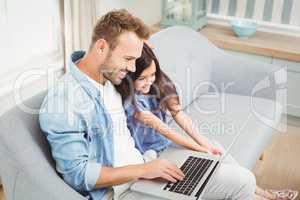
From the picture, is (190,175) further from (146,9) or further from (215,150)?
(146,9)

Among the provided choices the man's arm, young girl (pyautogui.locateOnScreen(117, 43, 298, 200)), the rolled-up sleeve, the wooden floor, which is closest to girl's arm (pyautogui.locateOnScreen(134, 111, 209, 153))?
young girl (pyautogui.locateOnScreen(117, 43, 298, 200))

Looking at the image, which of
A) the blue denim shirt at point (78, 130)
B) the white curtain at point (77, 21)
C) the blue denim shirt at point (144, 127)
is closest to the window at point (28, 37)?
the white curtain at point (77, 21)

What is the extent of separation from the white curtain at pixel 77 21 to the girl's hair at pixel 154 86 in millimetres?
886

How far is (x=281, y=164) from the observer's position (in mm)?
2744

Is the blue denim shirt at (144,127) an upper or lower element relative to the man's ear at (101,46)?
lower

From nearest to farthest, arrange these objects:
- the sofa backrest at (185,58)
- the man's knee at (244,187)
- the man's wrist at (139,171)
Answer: the man's wrist at (139,171) → the man's knee at (244,187) → the sofa backrest at (185,58)

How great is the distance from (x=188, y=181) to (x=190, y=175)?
0.04 metres

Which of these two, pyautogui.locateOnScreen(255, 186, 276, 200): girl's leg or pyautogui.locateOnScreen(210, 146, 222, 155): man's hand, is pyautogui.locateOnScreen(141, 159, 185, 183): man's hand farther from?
pyautogui.locateOnScreen(255, 186, 276, 200): girl's leg

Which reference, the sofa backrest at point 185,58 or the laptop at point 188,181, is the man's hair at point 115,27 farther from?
the sofa backrest at point 185,58

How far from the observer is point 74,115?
1505mm

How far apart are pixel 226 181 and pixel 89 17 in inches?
57.1

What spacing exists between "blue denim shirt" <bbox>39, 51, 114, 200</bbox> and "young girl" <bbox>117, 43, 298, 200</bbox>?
24 centimetres

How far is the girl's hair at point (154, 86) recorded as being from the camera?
181 cm

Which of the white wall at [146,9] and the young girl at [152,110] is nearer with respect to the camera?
the young girl at [152,110]
